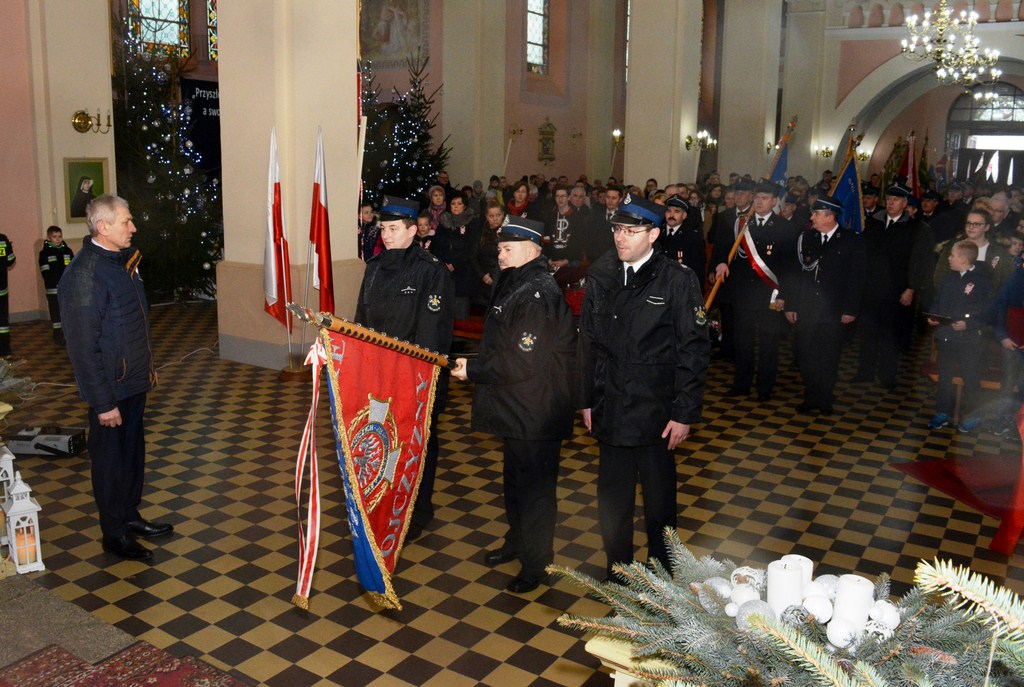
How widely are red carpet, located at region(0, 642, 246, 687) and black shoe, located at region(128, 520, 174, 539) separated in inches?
50.9

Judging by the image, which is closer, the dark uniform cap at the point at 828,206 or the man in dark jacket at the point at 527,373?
the man in dark jacket at the point at 527,373

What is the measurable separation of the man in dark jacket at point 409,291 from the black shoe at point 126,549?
1.62 meters

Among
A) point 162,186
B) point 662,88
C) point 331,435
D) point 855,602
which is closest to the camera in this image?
point 855,602

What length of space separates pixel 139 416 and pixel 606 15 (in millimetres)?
20084

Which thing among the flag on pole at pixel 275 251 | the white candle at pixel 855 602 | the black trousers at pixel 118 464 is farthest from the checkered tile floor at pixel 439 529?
the white candle at pixel 855 602

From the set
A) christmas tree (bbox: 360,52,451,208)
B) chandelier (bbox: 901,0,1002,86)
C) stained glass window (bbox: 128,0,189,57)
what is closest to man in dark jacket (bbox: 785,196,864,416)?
christmas tree (bbox: 360,52,451,208)

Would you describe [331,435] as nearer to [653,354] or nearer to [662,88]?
[653,354]

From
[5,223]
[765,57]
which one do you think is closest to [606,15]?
[765,57]

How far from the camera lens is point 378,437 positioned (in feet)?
13.8

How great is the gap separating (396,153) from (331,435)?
28.3 feet

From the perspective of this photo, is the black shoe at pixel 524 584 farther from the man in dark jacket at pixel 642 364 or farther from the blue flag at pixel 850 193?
the blue flag at pixel 850 193

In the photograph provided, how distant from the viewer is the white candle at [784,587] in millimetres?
2031

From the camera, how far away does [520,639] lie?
4.16 meters

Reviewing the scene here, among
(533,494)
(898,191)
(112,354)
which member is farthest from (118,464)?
(898,191)
